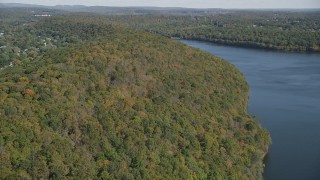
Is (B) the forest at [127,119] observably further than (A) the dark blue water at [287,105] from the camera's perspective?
No

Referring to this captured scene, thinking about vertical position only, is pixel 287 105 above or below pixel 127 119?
below

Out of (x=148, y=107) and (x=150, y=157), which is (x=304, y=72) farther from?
(x=150, y=157)

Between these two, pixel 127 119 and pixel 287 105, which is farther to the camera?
pixel 287 105

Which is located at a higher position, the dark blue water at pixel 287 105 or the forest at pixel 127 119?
the forest at pixel 127 119
